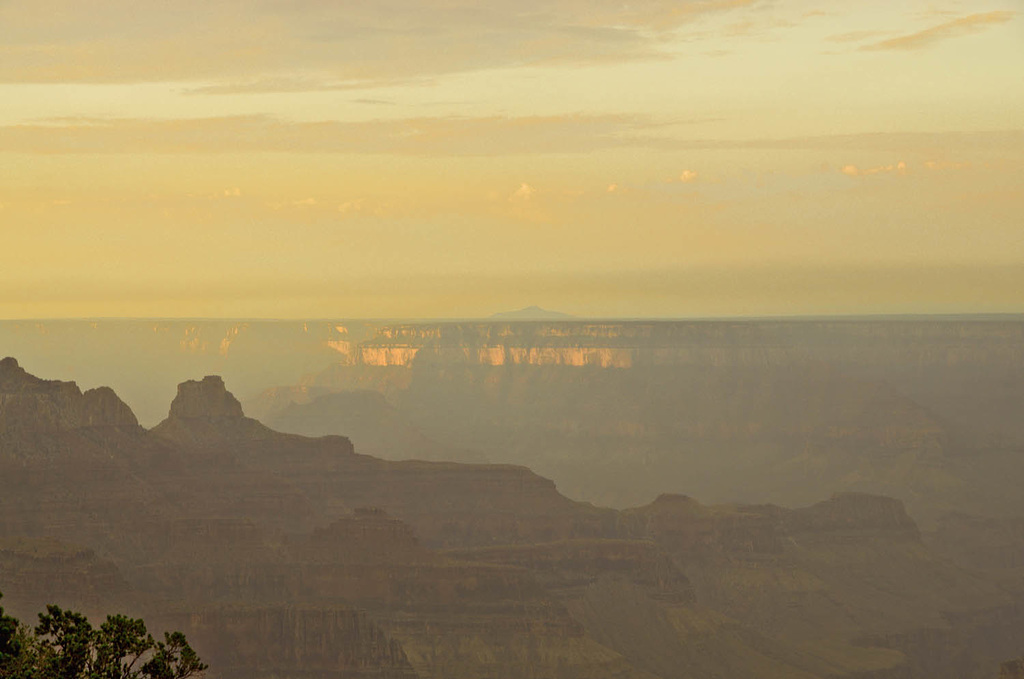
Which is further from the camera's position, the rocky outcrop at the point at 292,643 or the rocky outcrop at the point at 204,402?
the rocky outcrop at the point at 204,402

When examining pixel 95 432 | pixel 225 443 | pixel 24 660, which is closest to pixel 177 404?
pixel 225 443

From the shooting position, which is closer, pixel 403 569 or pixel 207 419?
pixel 403 569

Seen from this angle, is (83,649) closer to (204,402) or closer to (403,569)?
Answer: (403,569)

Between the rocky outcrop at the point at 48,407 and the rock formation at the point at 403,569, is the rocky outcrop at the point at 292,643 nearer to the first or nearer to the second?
the rock formation at the point at 403,569

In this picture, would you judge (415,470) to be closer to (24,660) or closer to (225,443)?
(225,443)

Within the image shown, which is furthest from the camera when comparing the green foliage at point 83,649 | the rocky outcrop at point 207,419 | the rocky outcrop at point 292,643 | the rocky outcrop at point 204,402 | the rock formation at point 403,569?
the rocky outcrop at point 204,402

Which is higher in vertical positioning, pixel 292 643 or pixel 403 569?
pixel 403 569

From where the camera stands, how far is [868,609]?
634 ft

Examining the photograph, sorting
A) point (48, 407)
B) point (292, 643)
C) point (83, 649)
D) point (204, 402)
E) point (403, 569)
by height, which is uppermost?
point (204, 402)

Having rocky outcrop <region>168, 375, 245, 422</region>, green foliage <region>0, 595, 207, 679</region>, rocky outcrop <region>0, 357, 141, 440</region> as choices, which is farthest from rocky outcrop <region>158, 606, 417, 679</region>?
green foliage <region>0, 595, 207, 679</region>

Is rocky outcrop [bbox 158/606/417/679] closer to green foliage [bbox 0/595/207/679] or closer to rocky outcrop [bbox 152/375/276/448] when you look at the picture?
rocky outcrop [bbox 152/375/276/448]

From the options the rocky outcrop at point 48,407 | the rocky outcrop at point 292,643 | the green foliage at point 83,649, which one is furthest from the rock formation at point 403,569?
the green foliage at point 83,649

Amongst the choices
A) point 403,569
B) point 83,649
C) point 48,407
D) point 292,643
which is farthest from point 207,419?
point 83,649

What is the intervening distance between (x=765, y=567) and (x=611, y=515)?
62.2ft
